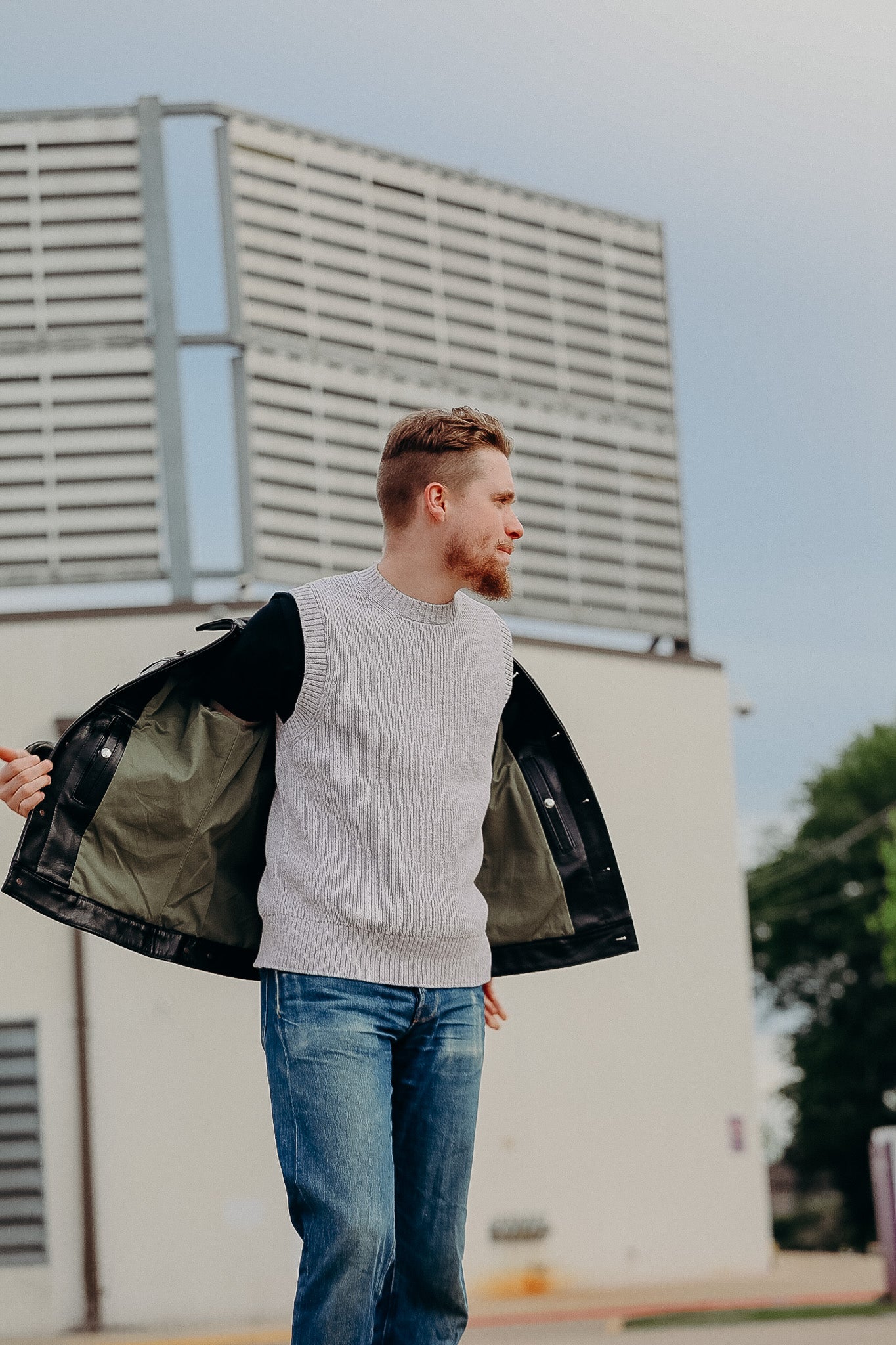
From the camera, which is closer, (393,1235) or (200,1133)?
(393,1235)

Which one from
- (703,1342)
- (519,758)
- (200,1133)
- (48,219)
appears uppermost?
(48,219)

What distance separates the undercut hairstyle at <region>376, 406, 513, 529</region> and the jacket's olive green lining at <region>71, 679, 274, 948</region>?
0.50m

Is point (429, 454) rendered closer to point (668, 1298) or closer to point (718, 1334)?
point (718, 1334)

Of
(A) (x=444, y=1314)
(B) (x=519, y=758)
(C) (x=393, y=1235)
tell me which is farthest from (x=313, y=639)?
(A) (x=444, y=1314)

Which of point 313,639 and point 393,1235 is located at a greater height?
point 313,639

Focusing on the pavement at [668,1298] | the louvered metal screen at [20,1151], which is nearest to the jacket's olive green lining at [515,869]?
the pavement at [668,1298]

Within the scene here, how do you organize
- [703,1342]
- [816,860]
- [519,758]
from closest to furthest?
[519,758]
[703,1342]
[816,860]

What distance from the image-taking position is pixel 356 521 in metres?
13.8

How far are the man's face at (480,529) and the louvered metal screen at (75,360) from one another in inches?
403

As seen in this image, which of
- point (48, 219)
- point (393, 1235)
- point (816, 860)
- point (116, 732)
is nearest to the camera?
point (393, 1235)

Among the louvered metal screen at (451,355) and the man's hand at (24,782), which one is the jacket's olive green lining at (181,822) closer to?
the man's hand at (24,782)

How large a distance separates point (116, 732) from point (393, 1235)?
1.03 m

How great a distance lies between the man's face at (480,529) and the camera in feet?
10.6

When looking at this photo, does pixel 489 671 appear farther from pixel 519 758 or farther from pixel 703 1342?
pixel 703 1342
